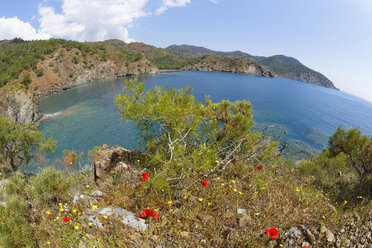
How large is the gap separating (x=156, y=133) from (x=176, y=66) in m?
192

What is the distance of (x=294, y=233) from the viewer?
10.9 feet

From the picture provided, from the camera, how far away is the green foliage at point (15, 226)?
145 inches

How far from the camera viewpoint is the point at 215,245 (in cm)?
316

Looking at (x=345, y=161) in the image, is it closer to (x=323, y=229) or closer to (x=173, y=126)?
(x=323, y=229)

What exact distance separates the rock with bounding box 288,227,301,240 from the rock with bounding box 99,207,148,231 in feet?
9.77

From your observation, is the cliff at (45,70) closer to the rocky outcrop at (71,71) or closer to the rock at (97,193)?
the rocky outcrop at (71,71)

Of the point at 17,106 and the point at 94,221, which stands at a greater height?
the point at 94,221

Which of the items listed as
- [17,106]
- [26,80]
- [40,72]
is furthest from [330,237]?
[40,72]

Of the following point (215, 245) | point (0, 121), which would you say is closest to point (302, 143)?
point (215, 245)

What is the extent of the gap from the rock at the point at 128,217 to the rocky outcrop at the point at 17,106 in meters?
46.3

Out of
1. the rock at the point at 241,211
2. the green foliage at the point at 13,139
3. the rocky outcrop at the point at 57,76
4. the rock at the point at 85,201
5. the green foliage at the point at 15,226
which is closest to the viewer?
the green foliage at the point at 15,226

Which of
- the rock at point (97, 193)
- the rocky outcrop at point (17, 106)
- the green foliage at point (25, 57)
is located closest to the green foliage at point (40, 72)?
the green foliage at point (25, 57)

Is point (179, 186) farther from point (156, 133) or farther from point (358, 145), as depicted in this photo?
point (358, 145)

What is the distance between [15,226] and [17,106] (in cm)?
4641
